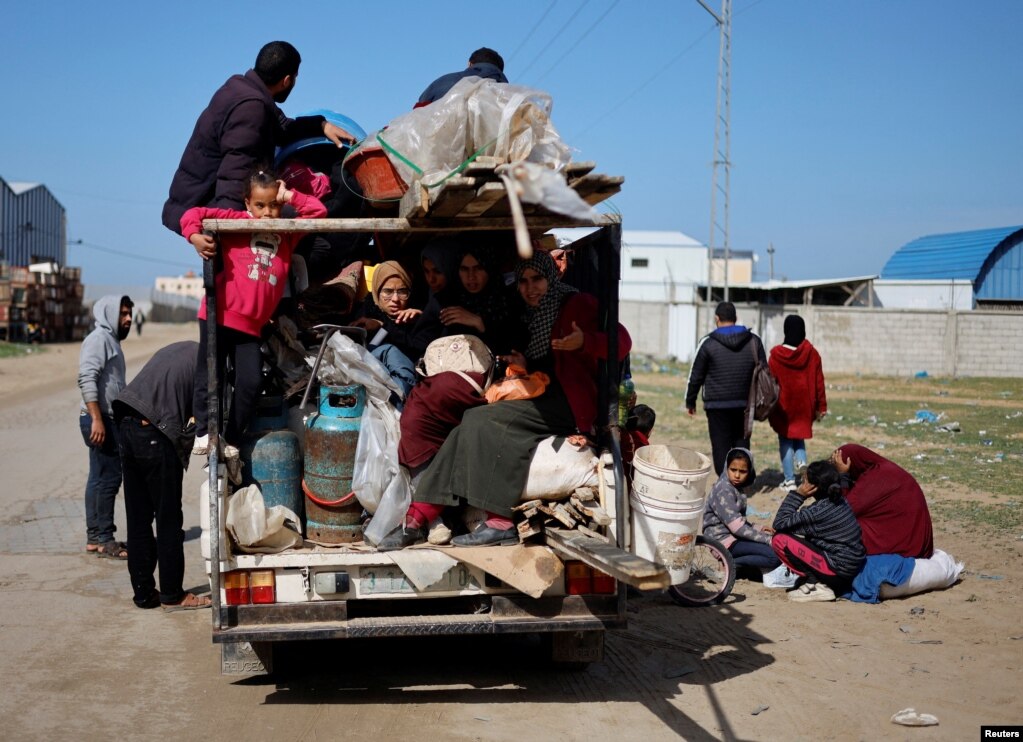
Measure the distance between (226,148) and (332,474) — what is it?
1987mm

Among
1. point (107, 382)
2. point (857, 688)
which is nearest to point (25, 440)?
point (107, 382)

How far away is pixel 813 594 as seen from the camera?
696cm

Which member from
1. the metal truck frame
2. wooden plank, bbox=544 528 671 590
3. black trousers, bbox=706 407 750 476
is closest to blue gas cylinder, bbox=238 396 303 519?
the metal truck frame

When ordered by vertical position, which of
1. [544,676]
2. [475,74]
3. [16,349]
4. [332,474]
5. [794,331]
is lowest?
[544,676]

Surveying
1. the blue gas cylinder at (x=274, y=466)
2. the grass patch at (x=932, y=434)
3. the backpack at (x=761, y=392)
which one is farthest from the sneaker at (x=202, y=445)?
the grass patch at (x=932, y=434)

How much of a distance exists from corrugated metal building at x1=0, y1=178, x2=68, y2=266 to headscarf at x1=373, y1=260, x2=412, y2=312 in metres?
50.8

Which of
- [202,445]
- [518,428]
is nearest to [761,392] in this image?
[518,428]

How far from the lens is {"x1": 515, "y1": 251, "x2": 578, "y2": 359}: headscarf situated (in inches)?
215

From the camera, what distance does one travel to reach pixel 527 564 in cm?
473

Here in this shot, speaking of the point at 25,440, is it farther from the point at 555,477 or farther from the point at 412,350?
the point at 555,477

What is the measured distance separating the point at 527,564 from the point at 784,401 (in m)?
7.11

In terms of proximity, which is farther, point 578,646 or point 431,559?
point 578,646

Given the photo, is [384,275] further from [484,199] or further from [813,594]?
[813,594]

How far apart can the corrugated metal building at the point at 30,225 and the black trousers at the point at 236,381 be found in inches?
2012
